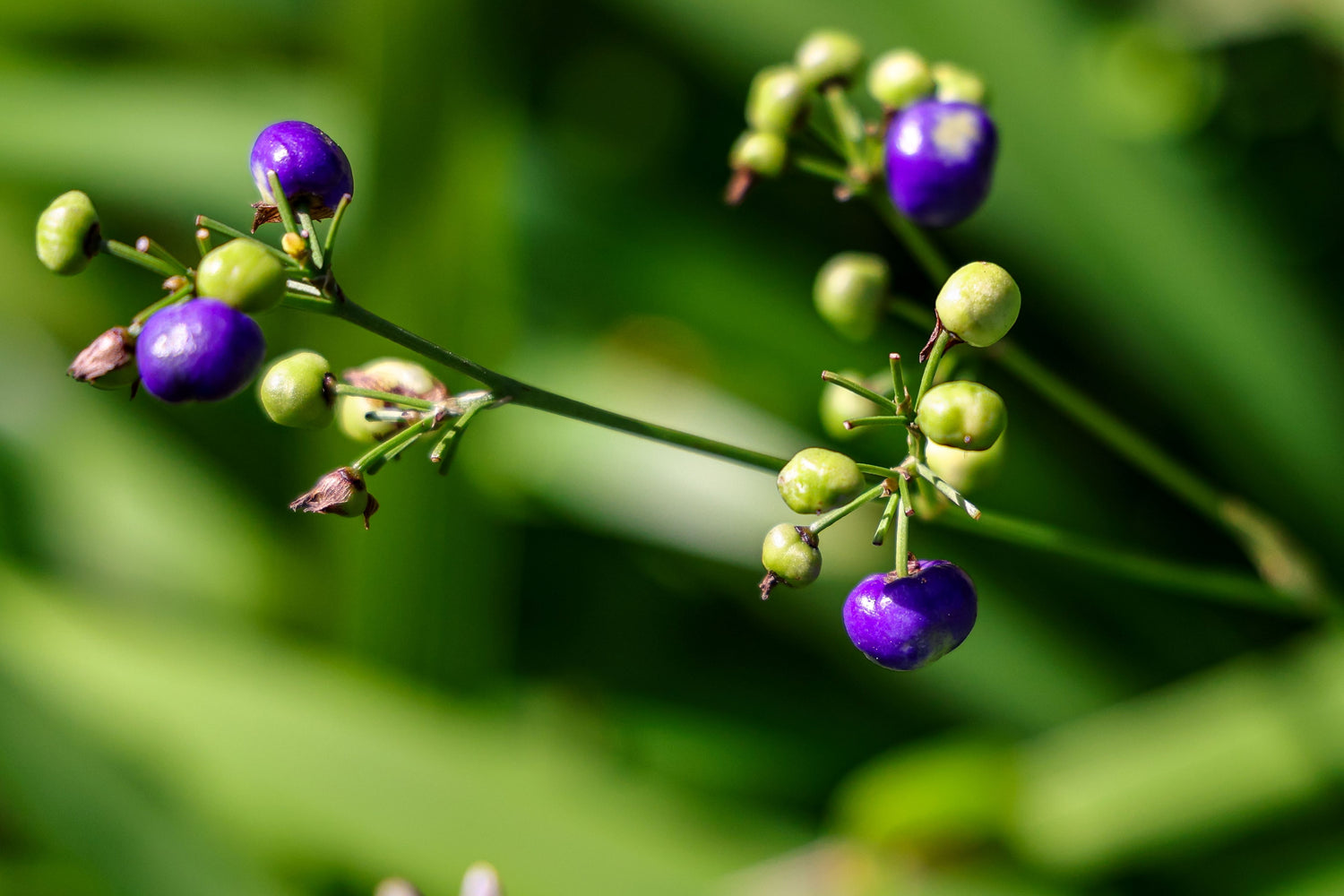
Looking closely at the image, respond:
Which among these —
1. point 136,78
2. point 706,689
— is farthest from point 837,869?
point 136,78

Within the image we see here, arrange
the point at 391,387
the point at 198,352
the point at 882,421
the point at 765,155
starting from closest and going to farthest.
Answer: the point at 198,352 → the point at 882,421 → the point at 391,387 → the point at 765,155

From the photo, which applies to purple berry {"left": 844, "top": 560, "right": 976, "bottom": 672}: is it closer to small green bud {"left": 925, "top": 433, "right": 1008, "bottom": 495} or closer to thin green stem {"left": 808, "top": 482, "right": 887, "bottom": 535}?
thin green stem {"left": 808, "top": 482, "right": 887, "bottom": 535}

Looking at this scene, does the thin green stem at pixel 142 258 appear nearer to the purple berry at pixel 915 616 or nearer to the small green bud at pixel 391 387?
the small green bud at pixel 391 387

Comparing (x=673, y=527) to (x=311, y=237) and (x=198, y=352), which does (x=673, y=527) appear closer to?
(x=311, y=237)

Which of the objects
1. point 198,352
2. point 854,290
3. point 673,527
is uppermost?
point 673,527

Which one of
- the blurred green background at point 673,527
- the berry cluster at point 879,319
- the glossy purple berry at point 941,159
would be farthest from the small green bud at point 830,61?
the blurred green background at point 673,527

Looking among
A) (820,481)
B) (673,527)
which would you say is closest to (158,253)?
(820,481)

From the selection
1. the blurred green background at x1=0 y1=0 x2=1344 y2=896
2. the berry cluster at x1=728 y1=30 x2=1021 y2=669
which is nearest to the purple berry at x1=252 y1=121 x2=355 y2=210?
the berry cluster at x1=728 y1=30 x2=1021 y2=669
